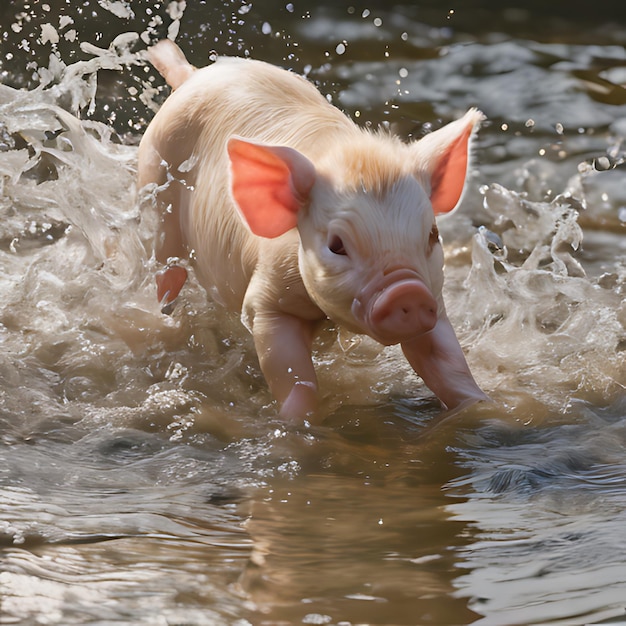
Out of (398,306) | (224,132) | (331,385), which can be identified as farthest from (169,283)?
(398,306)

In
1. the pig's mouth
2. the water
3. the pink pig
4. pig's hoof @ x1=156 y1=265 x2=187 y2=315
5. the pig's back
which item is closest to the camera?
the water

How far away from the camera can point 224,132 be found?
3.59m

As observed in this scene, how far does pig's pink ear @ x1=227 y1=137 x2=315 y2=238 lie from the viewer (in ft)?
9.38

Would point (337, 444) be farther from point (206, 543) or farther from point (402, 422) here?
point (206, 543)

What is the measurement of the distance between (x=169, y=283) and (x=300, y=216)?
3.98 feet

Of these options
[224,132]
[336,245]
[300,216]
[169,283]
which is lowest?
[336,245]

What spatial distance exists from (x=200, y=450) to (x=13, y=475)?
556 mm

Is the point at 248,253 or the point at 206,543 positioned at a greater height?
the point at 248,253

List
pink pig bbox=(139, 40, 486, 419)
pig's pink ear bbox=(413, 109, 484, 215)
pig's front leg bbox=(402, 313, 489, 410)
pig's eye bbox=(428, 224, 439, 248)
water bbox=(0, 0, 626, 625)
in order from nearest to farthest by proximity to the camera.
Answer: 1. water bbox=(0, 0, 626, 625)
2. pink pig bbox=(139, 40, 486, 419)
3. pig's eye bbox=(428, 224, 439, 248)
4. pig's pink ear bbox=(413, 109, 484, 215)
5. pig's front leg bbox=(402, 313, 489, 410)

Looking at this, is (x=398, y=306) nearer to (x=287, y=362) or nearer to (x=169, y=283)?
(x=287, y=362)

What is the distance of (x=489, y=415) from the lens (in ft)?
9.84

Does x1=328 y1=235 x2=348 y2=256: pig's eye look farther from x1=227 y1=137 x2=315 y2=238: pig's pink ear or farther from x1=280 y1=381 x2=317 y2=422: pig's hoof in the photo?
x1=280 y1=381 x2=317 y2=422: pig's hoof

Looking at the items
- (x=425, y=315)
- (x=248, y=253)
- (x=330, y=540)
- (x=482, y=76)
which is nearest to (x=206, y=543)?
(x=330, y=540)

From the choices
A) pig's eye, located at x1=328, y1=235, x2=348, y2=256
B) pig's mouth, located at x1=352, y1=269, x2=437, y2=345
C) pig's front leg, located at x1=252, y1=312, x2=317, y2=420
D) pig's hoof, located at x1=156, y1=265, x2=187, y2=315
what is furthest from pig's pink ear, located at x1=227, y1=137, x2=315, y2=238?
Result: pig's hoof, located at x1=156, y1=265, x2=187, y2=315
